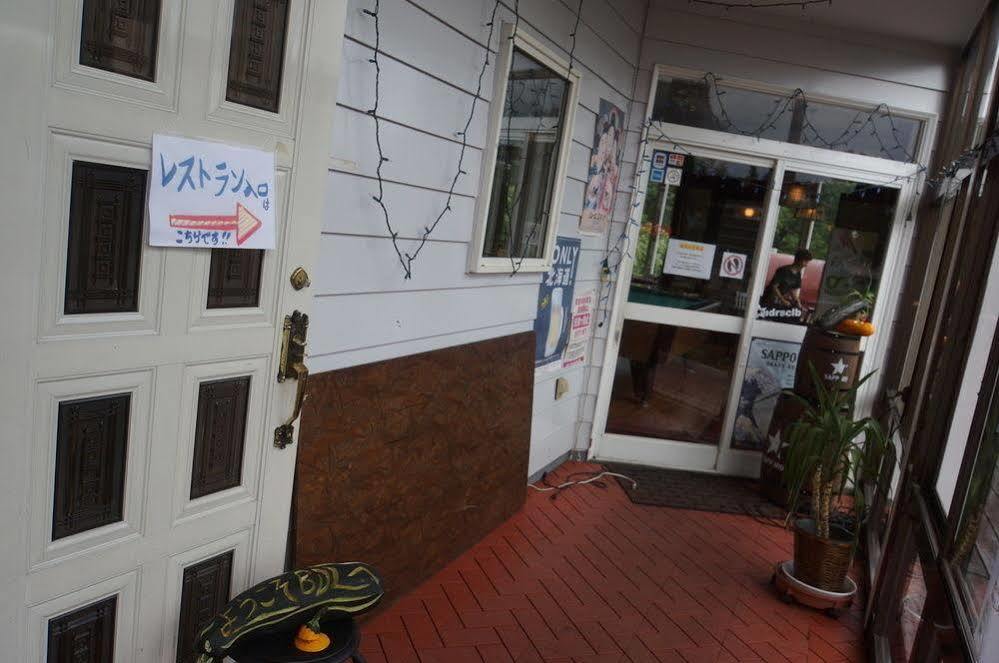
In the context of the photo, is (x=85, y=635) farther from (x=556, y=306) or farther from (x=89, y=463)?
(x=556, y=306)

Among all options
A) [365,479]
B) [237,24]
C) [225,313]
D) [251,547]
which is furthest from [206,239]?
[365,479]

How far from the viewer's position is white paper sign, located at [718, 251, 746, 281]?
4793 millimetres

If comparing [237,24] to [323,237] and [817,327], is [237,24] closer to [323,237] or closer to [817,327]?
[323,237]

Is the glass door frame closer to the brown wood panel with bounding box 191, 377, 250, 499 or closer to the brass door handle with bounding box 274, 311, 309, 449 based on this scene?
the brass door handle with bounding box 274, 311, 309, 449

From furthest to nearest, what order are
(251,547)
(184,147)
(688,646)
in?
(688,646) < (251,547) < (184,147)

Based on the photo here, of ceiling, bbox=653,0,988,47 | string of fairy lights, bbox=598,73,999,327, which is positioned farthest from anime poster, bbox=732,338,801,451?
ceiling, bbox=653,0,988,47

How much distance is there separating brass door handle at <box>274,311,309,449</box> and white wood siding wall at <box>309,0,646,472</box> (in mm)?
278

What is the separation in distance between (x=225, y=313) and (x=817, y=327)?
373 centimetres

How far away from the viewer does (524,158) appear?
3424mm

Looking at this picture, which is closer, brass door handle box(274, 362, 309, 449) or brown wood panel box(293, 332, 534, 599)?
brass door handle box(274, 362, 309, 449)

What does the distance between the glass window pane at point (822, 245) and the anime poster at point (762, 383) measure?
0.66ft

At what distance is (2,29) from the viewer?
126cm

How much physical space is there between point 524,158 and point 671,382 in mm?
2175

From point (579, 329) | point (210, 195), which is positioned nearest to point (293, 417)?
point (210, 195)
